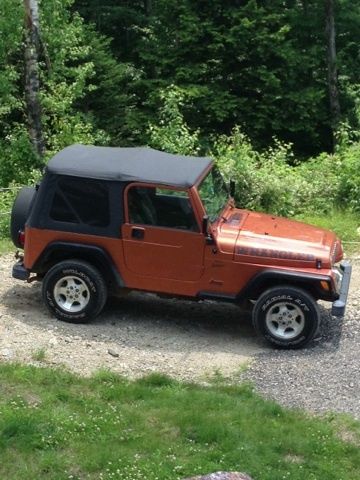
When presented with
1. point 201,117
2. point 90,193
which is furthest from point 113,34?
point 90,193

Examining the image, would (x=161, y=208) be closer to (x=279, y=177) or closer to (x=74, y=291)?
(x=74, y=291)

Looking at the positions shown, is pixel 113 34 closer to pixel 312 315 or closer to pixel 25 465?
pixel 312 315

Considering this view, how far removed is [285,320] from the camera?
8.66 metres

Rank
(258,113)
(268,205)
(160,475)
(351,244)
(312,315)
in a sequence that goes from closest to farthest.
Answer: (160,475)
(312,315)
(351,244)
(268,205)
(258,113)

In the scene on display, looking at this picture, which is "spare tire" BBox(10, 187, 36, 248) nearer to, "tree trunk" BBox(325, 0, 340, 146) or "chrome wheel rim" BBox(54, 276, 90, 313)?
"chrome wheel rim" BBox(54, 276, 90, 313)

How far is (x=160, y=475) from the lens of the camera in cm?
593

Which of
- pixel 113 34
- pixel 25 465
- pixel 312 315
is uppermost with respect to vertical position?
pixel 113 34

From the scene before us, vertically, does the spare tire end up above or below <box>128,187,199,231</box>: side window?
below

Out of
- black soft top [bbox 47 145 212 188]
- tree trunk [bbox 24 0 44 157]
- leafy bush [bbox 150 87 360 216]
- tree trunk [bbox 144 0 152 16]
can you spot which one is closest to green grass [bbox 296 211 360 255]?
leafy bush [bbox 150 87 360 216]

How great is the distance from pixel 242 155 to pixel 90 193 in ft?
19.3

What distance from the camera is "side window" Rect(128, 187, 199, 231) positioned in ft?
28.3

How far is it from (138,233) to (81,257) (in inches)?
31.1

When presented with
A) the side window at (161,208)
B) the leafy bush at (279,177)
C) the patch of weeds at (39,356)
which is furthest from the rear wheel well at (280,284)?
the leafy bush at (279,177)

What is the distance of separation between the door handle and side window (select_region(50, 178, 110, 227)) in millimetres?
306
